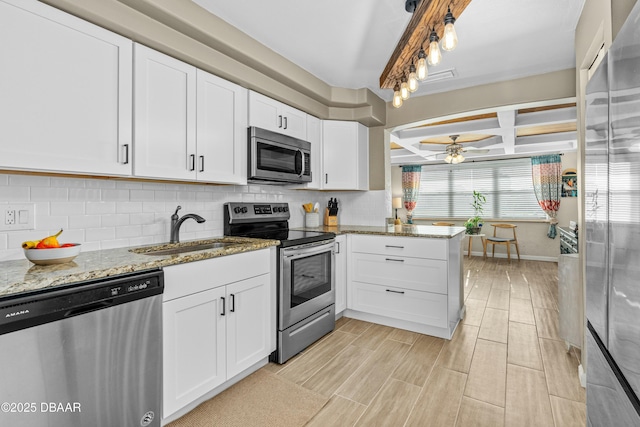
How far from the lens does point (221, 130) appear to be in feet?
7.71

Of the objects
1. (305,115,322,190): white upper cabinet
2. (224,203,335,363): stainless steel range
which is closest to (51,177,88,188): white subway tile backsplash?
(224,203,335,363): stainless steel range

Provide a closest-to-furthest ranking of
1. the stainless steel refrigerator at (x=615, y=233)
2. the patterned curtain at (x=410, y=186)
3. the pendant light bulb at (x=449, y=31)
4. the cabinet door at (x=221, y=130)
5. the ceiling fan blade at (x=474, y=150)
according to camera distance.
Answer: the stainless steel refrigerator at (x=615, y=233), the pendant light bulb at (x=449, y=31), the cabinet door at (x=221, y=130), the ceiling fan blade at (x=474, y=150), the patterned curtain at (x=410, y=186)

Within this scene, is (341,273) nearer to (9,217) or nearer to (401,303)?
(401,303)

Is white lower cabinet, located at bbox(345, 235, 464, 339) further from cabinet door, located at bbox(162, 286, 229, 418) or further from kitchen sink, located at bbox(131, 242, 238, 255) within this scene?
cabinet door, located at bbox(162, 286, 229, 418)

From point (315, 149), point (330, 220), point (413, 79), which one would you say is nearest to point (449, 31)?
point (413, 79)

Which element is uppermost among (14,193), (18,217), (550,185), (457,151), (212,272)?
(457,151)

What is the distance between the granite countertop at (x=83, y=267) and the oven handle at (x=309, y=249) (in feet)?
1.60

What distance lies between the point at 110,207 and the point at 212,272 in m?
0.80

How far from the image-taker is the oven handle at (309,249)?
239cm

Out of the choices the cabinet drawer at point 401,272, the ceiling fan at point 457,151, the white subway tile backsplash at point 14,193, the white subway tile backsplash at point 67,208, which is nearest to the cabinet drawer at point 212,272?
the white subway tile backsplash at point 67,208

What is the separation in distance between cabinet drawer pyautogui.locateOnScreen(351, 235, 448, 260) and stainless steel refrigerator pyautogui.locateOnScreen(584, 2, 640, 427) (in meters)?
1.76

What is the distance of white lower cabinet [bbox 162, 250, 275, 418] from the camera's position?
166 centimetres

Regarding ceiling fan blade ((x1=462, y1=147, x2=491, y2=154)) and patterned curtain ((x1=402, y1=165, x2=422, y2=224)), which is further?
patterned curtain ((x1=402, y1=165, x2=422, y2=224))

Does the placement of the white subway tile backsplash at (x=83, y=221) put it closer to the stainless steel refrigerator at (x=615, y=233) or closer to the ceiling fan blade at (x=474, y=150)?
the stainless steel refrigerator at (x=615, y=233)
